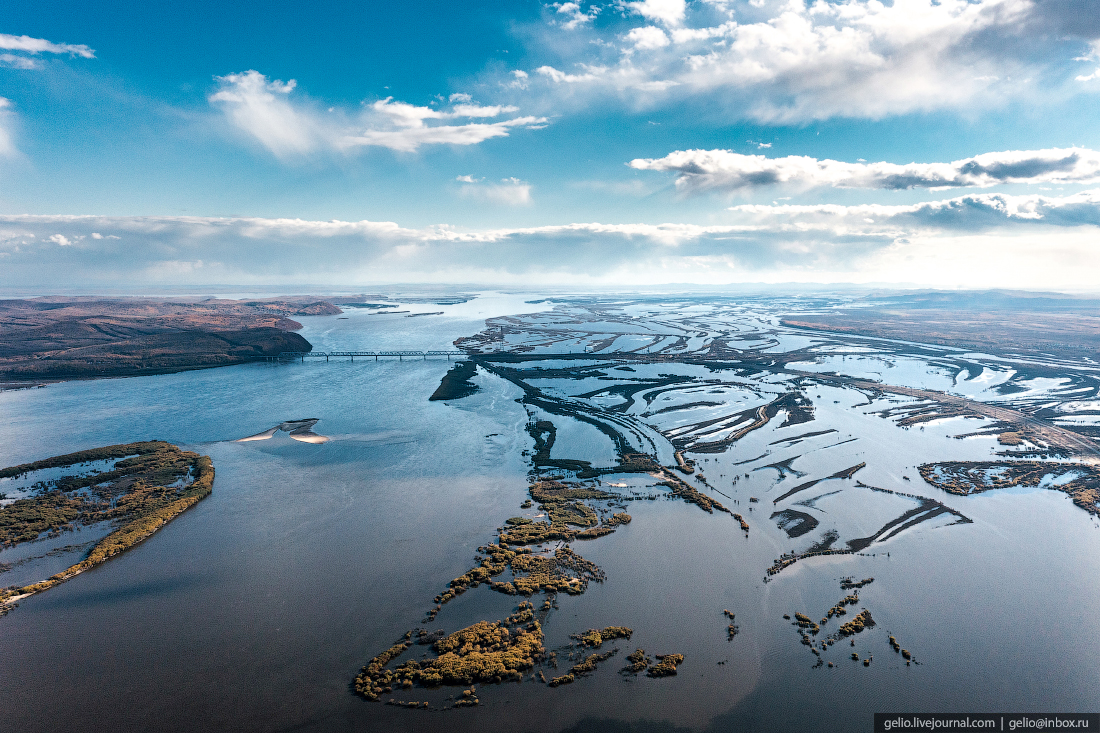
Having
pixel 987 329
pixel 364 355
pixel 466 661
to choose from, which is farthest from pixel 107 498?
pixel 987 329

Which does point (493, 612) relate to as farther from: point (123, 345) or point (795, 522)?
point (123, 345)

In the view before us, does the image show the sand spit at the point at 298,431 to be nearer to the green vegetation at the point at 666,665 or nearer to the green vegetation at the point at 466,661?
the green vegetation at the point at 466,661

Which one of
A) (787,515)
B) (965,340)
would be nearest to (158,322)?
(787,515)

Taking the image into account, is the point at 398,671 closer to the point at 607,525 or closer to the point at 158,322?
the point at 607,525

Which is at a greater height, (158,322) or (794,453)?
(158,322)

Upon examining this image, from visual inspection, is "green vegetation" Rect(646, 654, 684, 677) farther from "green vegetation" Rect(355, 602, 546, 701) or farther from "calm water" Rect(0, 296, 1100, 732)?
"green vegetation" Rect(355, 602, 546, 701)

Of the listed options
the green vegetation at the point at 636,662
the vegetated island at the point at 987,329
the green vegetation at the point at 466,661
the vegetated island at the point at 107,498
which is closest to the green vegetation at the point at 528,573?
the green vegetation at the point at 466,661
